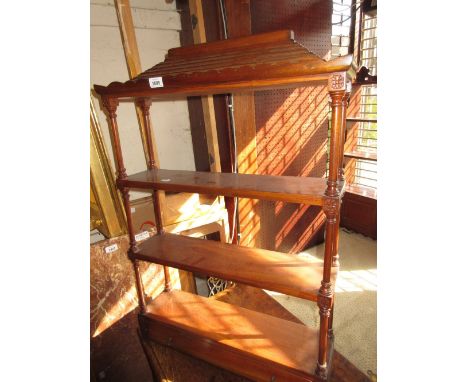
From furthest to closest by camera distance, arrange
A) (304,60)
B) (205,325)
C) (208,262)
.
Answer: (205,325) → (208,262) → (304,60)

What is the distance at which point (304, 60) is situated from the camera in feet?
3.22

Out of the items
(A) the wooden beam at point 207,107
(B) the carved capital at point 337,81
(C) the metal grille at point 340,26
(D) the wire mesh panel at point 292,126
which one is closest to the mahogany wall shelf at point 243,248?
(B) the carved capital at point 337,81

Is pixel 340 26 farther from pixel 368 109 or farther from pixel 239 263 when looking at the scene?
pixel 239 263

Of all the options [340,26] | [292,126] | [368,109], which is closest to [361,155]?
[368,109]

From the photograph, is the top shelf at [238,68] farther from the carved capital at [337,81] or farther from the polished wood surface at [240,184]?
the polished wood surface at [240,184]

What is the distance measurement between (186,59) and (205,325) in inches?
60.7

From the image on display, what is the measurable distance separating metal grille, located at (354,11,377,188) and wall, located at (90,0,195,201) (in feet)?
7.89

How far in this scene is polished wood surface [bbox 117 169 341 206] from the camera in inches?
46.4

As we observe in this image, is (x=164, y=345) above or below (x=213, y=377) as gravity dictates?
above

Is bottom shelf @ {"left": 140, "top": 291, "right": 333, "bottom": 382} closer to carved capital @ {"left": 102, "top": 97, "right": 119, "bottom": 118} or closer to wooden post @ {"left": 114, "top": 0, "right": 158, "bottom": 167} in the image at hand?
wooden post @ {"left": 114, "top": 0, "right": 158, "bottom": 167}

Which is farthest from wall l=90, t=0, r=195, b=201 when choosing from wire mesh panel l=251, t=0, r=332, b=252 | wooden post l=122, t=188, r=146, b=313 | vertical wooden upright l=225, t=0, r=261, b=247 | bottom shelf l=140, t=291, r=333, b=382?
bottom shelf l=140, t=291, r=333, b=382
